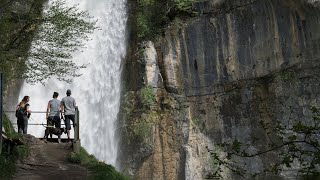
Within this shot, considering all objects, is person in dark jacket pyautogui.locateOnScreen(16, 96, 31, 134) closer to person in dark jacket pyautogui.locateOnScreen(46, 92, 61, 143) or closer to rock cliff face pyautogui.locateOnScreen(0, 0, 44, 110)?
person in dark jacket pyautogui.locateOnScreen(46, 92, 61, 143)

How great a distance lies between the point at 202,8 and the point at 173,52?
2.91m

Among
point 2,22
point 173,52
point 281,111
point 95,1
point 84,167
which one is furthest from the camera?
point 95,1

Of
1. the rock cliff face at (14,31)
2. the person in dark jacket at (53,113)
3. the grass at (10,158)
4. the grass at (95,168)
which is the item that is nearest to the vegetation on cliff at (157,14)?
the rock cliff face at (14,31)

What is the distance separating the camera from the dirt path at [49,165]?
35.4 feet

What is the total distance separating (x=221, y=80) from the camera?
24500mm

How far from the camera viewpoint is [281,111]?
76.3ft

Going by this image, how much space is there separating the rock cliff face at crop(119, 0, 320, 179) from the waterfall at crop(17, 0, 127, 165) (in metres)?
0.87

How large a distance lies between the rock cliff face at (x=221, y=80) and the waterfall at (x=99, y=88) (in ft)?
2.86

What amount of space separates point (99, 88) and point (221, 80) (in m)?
6.55

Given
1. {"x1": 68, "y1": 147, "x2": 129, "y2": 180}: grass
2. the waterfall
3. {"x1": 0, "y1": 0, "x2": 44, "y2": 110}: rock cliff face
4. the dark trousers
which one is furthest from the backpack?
the waterfall

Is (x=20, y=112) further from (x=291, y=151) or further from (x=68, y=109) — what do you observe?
(x=291, y=151)

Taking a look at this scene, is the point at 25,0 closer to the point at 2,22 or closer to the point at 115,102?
the point at 2,22

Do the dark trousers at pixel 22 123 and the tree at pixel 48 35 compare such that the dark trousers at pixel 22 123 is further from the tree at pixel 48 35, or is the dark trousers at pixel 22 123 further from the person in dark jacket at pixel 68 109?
the tree at pixel 48 35

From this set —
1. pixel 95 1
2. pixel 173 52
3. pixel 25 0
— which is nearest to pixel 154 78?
pixel 173 52
